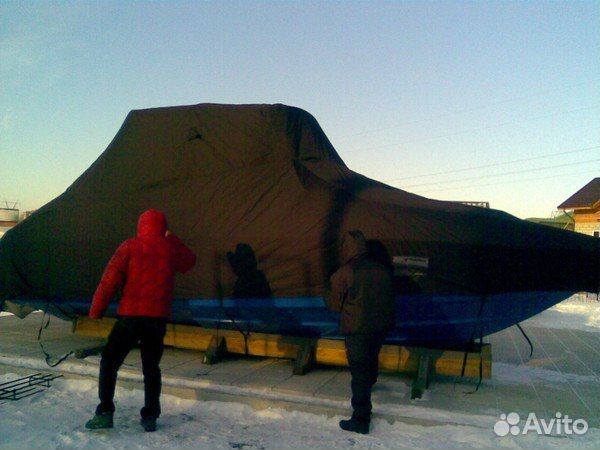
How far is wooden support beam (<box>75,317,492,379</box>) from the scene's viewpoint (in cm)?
562

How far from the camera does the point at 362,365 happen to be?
4.33 m

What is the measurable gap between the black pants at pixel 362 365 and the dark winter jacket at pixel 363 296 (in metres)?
0.08

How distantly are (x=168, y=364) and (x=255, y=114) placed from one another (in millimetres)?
3494

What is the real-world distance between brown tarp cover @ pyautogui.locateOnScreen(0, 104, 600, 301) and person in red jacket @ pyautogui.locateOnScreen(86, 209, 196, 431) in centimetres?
183

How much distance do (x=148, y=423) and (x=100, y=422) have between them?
0.41 m

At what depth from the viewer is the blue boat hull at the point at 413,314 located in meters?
5.47

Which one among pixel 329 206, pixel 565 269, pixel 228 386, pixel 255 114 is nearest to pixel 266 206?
pixel 329 206

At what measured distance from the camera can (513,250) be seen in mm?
5379

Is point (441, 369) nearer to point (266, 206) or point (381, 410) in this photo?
point (381, 410)

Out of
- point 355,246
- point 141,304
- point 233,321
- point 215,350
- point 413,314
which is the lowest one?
point 215,350

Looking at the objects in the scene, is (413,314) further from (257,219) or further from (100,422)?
(100,422)

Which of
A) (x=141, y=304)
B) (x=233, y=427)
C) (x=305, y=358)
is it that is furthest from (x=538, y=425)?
(x=141, y=304)

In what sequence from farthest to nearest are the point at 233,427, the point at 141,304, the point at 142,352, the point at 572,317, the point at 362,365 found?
1. the point at 572,317
2. the point at 233,427
3. the point at 362,365
4. the point at 142,352
5. the point at 141,304

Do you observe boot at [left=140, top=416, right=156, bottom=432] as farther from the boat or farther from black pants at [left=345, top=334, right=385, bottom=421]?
the boat
